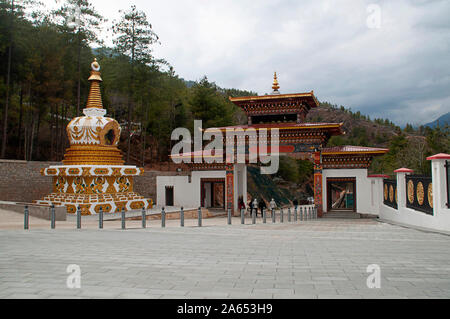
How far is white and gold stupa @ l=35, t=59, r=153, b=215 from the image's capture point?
17.7 meters

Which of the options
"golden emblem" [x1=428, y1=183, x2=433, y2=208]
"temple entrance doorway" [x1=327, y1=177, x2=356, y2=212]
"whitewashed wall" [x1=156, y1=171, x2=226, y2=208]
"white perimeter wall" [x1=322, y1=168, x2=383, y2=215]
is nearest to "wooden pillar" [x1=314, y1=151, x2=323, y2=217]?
"white perimeter wall" [x1=322, y1=168, x2=383, y2=215]

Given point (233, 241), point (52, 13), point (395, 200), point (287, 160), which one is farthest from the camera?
point (287, 160)

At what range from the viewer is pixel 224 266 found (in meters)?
Answer: 5.74

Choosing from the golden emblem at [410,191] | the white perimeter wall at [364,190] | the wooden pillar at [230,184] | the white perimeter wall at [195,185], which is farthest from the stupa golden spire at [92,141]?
the golden emblem at [410,191]

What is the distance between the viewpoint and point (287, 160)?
160 ft

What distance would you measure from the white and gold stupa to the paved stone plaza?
351 inches

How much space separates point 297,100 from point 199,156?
693cm

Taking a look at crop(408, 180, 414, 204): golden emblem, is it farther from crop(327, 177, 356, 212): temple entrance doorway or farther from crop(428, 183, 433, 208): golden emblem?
crop(327, 177, 356, 212): temple entrance doorway

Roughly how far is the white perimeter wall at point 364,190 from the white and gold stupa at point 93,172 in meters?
11.3

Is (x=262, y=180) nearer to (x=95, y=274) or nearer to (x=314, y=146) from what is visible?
(x=314, y=146)

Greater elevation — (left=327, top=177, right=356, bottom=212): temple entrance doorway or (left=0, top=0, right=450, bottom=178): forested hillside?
(left=0, top=0, right=450, bottom=178): forested hillside

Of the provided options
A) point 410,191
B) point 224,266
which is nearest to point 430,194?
point 410,191

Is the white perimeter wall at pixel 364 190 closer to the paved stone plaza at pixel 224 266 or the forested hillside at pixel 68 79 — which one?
the paved stone plaza at pixel 224 266

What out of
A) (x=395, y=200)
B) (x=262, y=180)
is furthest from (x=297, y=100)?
(x=262, y=180)
